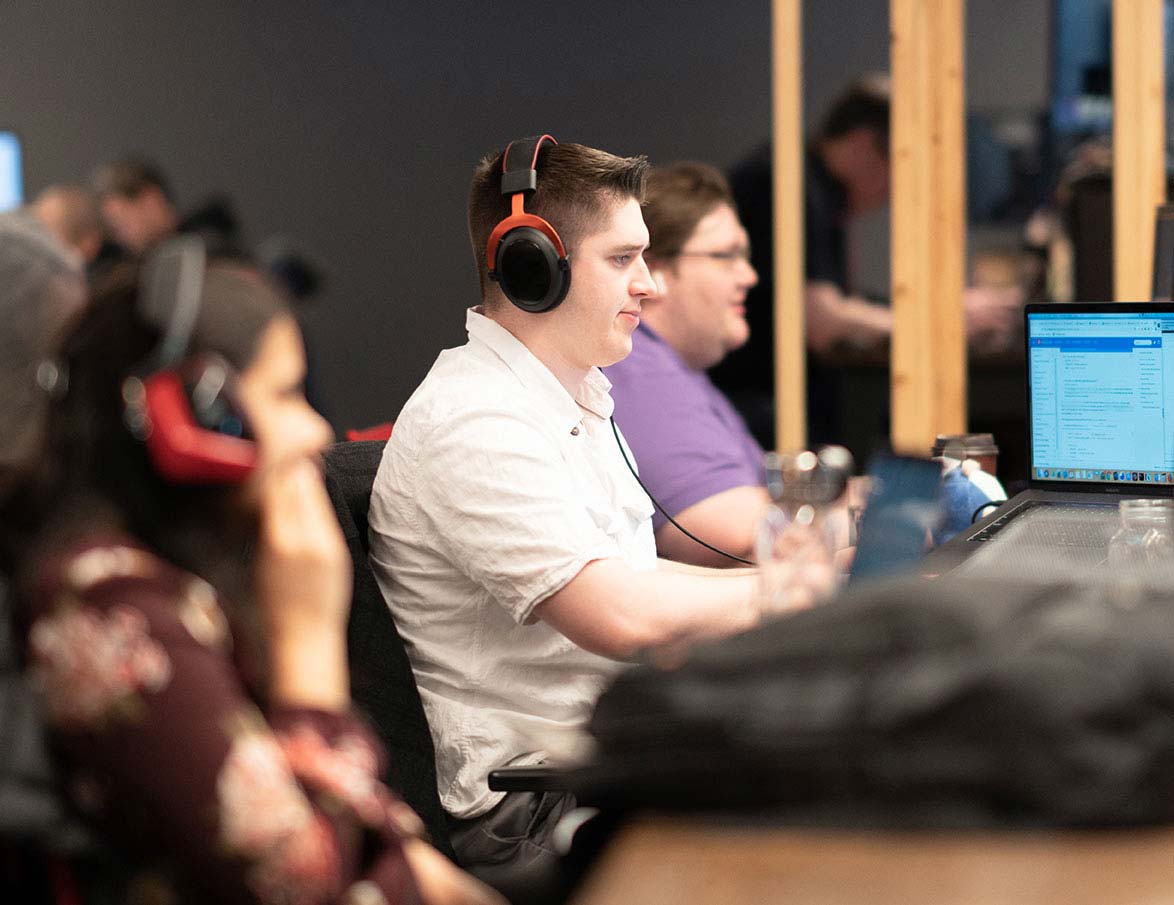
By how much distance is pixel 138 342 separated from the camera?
0.85 meters

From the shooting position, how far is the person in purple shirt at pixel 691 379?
→ 236cm

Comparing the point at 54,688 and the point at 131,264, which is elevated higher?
the point at 131,264

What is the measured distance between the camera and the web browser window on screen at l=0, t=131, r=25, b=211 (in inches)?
189

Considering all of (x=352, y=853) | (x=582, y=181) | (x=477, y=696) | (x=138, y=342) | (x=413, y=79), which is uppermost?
(x=413, y=79)

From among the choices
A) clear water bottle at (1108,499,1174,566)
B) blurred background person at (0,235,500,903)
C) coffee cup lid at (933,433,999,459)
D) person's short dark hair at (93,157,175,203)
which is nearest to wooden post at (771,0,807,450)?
person's short dark hair at (93,157,175,203)

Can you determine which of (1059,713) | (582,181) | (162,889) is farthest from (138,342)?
(582,181)

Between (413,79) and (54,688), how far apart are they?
412cm

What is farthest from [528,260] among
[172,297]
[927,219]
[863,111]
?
[863,111]

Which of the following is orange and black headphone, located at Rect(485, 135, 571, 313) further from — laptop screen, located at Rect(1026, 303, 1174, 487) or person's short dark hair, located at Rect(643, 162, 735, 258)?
person's short dark hair, located at Rect(643, 162, 735, 258)

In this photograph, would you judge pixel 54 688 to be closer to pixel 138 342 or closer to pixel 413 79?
pixel 138 342

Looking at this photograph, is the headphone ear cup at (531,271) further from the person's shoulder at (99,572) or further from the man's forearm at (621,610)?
the person's shoulder at (99,572)

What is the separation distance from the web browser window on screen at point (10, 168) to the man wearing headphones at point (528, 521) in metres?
3.39

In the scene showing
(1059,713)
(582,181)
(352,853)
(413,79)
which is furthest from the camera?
(413,79)

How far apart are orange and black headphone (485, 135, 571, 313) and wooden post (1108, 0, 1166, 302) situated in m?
2.41
